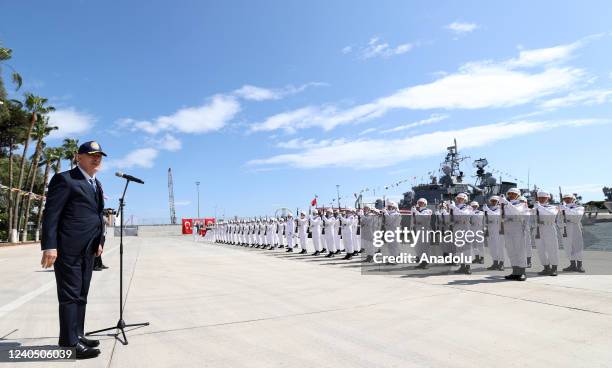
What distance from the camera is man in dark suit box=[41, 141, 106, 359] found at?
147 inches

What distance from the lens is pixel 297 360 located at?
3623mm

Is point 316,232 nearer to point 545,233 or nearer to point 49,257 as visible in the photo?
point 545,233

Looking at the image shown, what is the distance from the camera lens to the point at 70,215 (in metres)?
3.83

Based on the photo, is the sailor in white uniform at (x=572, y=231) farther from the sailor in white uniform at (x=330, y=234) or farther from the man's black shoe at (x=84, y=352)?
the man's black shoe at (x=84, y=352)

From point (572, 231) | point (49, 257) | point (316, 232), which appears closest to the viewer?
point (49, 257)

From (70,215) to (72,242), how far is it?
0.26 m

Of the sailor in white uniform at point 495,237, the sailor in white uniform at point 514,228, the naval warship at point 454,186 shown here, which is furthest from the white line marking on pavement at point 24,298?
the naval warship at point 454,186

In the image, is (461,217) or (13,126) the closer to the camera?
(461,217)


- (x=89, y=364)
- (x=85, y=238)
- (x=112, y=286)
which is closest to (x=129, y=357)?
(x=89, y=364)

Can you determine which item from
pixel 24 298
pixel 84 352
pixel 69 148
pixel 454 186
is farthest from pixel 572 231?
pixel 69 148

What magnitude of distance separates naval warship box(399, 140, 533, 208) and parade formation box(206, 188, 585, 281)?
31.3 metres

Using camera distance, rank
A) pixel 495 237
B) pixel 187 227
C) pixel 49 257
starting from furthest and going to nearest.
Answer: pixel 187 227 < pixel 495 237 < pixel 49 257

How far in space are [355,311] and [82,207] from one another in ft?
11.8

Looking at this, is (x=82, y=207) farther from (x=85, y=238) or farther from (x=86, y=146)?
(x=86, y=146)
